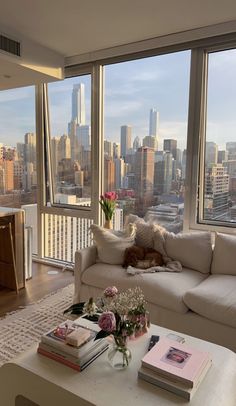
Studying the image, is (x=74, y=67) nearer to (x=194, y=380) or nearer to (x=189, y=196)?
(x=189, y=196)

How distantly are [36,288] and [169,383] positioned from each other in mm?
2445

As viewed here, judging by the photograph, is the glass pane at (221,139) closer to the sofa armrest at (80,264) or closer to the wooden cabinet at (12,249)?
the sofa armrest at (80,264)

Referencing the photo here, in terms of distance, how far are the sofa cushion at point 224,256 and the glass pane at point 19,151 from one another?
8.96ft

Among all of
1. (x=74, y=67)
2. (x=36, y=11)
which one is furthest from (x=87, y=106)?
(x=36, y=11)

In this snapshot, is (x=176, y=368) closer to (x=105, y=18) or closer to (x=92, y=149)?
(x=105, y=18)

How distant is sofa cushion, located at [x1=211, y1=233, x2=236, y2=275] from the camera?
8.68 feet

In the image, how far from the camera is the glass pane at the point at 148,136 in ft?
11.0

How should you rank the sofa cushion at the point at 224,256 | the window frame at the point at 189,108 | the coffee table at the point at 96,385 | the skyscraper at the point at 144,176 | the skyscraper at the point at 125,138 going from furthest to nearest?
the skyscraper at the point at 125,138 < the skyscraper at the point at 144,176 < the window frame at the point at 189,108 < the sofa cushion at the point at 224,256 < the coffee table at the point at 96,385

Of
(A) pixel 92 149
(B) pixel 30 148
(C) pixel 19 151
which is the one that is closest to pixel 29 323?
(A) pixel 92 149

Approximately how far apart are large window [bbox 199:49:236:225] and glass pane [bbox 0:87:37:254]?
243cm

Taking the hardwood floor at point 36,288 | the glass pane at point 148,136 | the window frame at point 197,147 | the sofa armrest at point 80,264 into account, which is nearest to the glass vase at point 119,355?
the sofa armrest at point 80,264

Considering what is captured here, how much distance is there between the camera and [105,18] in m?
2.76

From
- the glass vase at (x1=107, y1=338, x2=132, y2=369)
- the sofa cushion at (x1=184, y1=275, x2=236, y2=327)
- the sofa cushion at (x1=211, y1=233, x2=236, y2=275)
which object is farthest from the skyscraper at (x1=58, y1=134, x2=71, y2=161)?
the glass vase at (x1=107, y1=338, x2=132, y2=369)

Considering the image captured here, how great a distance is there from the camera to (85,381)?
136 centimetres
